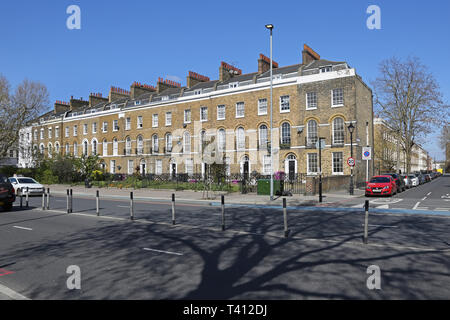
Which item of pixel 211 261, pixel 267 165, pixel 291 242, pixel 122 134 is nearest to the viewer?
pixel 211 261

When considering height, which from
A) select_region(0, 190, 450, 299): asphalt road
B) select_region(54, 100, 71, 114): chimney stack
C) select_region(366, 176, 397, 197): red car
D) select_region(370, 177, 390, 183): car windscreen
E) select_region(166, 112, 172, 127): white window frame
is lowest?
select_region(0, 190, 450, 299): asphalt road

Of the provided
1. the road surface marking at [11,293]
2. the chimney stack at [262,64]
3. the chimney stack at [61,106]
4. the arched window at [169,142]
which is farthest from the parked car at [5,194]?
the chimney stack at [61,106]

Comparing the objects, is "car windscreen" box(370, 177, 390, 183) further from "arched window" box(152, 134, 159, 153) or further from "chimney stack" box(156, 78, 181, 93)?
"chimney stack" box(156, 78, 181, 93)

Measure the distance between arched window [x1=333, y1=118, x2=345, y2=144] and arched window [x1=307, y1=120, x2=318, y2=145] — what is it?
1.93m

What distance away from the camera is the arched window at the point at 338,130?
33.3 m

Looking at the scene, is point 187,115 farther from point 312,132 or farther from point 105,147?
point 105,147

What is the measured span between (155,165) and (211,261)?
136ft

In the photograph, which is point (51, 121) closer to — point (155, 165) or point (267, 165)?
point (155, 165)

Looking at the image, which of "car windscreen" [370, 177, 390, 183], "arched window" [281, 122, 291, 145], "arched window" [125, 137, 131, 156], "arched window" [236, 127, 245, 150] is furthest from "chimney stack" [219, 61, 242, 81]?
"car windscreen" [370, 177, 390, 183]

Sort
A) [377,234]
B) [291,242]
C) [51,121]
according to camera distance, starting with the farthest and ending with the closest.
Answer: [51,121]
[377,234]
[291,242]

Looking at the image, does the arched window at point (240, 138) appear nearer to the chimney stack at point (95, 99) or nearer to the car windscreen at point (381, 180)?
the car windscreen at point (381, 180)

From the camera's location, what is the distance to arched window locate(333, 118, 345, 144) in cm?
3331

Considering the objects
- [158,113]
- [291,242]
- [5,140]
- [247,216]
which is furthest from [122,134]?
[291,242]
